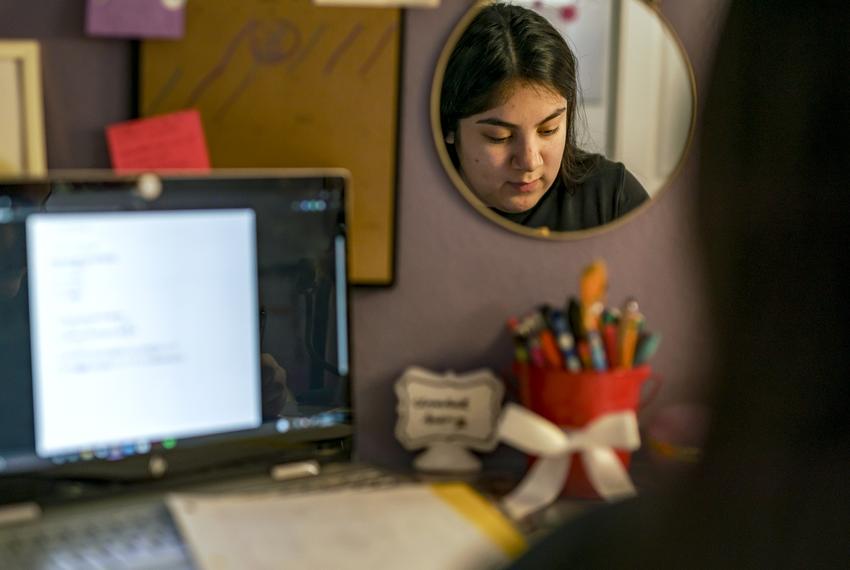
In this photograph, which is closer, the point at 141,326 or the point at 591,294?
the point at 141,326

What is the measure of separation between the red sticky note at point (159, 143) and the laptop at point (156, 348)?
120 mm

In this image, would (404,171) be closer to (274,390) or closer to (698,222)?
(274,390)

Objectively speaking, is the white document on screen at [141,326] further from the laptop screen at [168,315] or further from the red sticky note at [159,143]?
the red sticky note at [159,143]

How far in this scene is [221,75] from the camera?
96 centimetres

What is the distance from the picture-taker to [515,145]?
983 mm

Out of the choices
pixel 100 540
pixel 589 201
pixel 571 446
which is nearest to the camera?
pixel 100 540

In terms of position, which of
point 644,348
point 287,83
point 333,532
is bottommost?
point 333,532

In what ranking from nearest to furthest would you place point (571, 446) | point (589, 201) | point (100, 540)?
point (100, 540)
point (571, 446)
point (589, 201)

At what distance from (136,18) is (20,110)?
14 cm

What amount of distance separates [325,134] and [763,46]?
2.29 ft

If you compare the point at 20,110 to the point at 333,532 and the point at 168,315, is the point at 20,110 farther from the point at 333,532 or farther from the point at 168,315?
the point at 333,532

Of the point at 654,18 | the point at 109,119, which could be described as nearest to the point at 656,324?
the point at 654,18

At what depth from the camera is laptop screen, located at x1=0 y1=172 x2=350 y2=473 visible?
0.79 metres

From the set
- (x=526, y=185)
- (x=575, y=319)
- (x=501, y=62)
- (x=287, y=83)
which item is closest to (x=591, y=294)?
(x=575, y=319)
